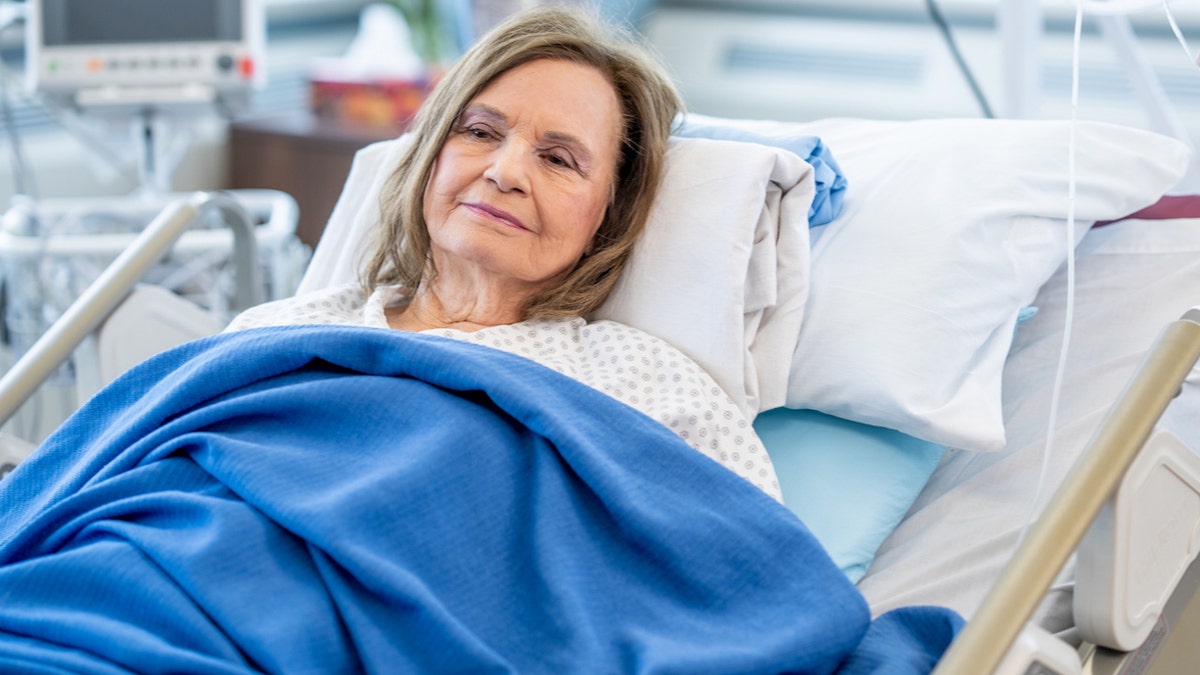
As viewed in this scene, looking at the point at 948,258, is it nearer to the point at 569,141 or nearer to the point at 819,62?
the point at 569,141

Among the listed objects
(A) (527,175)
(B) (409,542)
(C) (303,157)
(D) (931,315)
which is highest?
(A) (527,175)

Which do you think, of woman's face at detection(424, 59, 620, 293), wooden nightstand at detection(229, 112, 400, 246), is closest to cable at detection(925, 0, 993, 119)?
woman's face at detection(424, 59, 620, 293)

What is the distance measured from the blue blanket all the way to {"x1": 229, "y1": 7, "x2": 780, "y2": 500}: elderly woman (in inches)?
8.4

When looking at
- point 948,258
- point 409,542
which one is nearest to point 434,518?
point 409,542

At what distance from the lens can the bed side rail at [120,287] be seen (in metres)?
1.82

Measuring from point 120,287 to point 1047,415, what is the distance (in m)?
1.32

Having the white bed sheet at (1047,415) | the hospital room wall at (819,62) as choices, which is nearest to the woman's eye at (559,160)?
the white bed sheet at (1047,415)

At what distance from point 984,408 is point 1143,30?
272 centimetres

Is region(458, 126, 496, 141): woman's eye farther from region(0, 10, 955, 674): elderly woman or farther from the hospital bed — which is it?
the hospital bed

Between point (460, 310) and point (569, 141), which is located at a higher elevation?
point (569, 141)

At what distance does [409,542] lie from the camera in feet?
4.20

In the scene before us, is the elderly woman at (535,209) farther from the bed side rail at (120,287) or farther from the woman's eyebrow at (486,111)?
the bed side rail at (120,287)

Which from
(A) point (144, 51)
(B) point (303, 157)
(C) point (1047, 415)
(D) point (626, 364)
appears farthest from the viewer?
(B) point (303, 157)

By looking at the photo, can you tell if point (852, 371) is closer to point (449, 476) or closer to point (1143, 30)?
point (449, 476)
